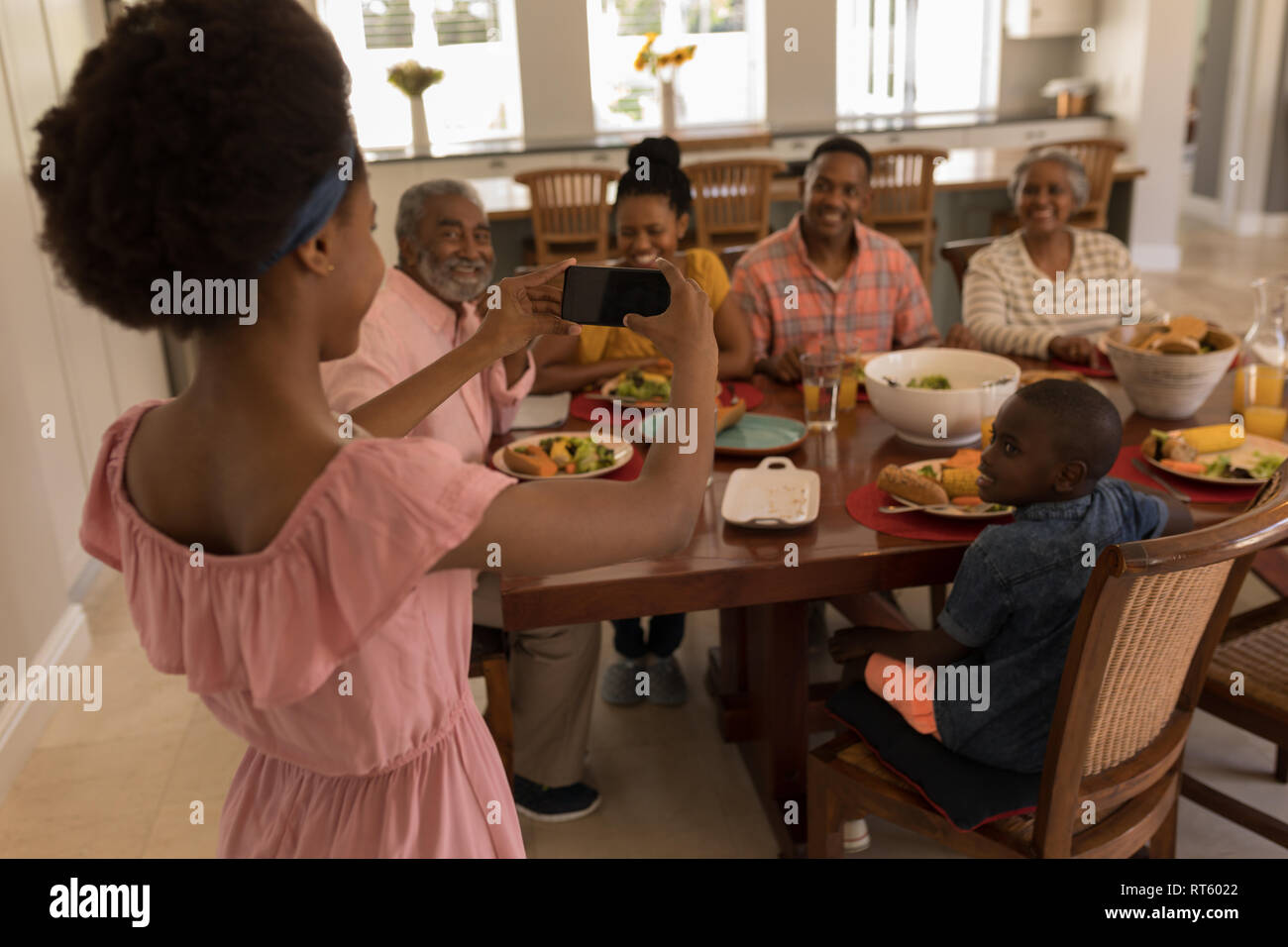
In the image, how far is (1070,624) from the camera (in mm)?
1476

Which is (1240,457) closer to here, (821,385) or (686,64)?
(821,385)

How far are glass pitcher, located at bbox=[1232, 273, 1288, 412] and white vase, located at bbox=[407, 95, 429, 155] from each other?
489 cm

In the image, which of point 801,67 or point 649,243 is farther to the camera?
point 801,67

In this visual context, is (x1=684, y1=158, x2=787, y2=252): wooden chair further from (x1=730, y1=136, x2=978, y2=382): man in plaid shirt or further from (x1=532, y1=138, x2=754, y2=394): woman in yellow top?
(x1=532, y1=138, x2=754, y2=394): woman in yellow top

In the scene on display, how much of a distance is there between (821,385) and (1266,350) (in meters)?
0.87

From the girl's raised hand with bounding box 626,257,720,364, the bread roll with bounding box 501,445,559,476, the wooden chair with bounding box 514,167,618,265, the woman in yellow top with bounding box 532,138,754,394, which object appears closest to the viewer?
the girl's raised hand with bounding box 626,257,720,364

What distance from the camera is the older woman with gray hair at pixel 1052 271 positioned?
281 cm

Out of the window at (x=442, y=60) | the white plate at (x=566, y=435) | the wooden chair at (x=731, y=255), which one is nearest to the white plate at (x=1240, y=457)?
the white plate at (x=566, y=435)

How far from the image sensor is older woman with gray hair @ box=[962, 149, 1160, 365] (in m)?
2.81

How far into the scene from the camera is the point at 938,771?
158 cm

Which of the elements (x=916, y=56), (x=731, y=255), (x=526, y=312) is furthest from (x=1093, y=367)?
(x=916, y=56)

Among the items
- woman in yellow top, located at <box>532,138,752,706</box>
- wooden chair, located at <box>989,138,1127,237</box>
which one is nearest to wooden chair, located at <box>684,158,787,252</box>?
wooden chair, located at <box>989,138,1127,237</box>

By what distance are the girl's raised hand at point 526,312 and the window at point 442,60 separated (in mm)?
5814

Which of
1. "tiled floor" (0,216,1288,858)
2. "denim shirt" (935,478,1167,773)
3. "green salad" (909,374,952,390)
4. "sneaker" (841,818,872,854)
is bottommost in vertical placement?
"tiled floor" (0,216,1288,858)
